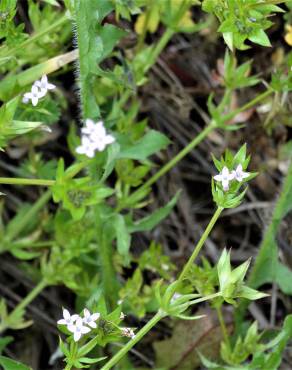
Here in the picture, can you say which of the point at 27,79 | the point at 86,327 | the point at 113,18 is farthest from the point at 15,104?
the point at 113,18

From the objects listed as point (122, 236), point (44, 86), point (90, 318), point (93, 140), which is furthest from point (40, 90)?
point (90, 318)

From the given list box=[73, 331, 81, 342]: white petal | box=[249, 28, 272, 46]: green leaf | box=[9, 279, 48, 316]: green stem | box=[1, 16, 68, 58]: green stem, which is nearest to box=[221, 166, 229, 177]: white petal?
box=[249, 28, 272, 46]: green leaf

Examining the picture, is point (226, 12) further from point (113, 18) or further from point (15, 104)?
point (113, 18)

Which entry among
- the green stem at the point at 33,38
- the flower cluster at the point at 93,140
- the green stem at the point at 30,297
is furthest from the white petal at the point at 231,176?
the green stem at the point at 30,297

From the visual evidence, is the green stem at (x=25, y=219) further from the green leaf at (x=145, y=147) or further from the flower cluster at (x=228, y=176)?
the flower cluster at (x=228, y=176)

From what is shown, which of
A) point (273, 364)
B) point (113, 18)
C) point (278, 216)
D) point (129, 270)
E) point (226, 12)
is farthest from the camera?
point (129, 270)

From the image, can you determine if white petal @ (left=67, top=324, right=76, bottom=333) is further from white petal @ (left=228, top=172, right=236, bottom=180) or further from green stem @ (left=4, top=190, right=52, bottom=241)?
green stem @ (left=4, top=190, right=52, bottom=241)
